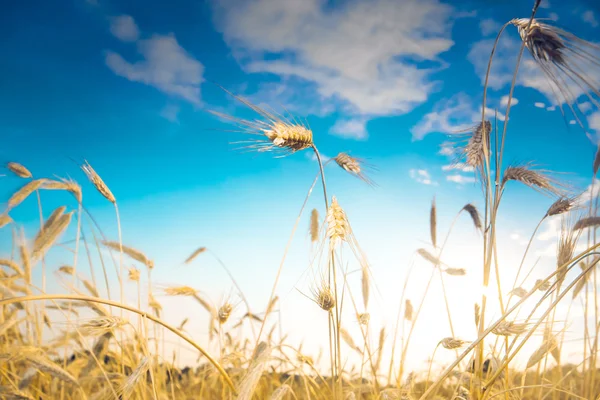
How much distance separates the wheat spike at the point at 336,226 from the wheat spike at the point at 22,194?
2224 mm

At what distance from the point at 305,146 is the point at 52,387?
7.55ft

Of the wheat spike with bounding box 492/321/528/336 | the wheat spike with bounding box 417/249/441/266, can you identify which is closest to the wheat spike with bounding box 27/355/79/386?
the wheat spike with bounding box 492/321/528/336

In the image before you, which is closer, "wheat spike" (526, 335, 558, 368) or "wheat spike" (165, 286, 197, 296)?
"wheat spike" (526, 335, 558, 368)

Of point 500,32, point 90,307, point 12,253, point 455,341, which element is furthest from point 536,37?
point 12,253

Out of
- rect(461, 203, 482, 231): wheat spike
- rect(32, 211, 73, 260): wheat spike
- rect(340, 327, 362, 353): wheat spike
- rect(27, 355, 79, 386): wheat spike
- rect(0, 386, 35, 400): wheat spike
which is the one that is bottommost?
rect(0, 386, 35, 400): wheat spike

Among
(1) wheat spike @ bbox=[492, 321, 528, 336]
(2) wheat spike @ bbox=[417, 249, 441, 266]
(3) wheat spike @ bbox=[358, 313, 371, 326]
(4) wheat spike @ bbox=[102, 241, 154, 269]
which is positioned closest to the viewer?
(1) wheat spike @ bbox=[492, 321, 528, 336]

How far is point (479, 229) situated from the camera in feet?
9.07

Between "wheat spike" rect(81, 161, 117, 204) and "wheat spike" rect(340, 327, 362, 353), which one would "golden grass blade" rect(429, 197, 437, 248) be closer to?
"wheat spike" rect(340, 327, 362, 353)

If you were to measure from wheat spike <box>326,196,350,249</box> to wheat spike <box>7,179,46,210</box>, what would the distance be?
2.22 metres

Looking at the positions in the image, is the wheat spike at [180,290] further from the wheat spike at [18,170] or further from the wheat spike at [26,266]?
the wheat spike at [18,170]

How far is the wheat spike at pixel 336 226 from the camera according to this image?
5.48 ft

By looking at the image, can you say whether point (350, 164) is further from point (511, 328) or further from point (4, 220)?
point (4, 220)

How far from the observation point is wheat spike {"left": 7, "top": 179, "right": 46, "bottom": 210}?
279cm

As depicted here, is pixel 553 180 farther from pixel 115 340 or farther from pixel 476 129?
pixel 115 340
